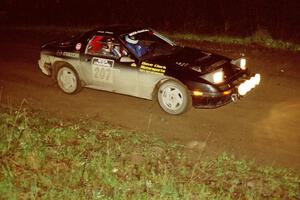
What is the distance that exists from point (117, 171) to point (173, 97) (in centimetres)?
213

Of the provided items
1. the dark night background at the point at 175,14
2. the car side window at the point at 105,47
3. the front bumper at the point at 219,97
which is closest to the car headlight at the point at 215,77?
the front bumper at the point at 219,97

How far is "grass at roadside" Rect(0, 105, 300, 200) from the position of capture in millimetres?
5504

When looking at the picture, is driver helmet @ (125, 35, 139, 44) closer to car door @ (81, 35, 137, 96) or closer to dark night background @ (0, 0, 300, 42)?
car door @ (81, 35, 137, 96)

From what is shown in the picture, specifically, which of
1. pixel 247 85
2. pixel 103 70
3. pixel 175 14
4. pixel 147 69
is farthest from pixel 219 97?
pixel 175 14

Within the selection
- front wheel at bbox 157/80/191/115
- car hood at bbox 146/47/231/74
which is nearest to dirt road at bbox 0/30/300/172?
front wheel at bbox 157/80/191/115

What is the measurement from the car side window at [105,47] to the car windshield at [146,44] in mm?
188

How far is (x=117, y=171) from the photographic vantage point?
609 cm

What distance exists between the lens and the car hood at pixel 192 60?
7684 millimetres

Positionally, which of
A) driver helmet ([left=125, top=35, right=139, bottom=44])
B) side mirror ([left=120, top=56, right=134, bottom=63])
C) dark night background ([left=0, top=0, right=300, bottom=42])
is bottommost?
side mirror ([left=120, top=56, right=134, bottom=63])

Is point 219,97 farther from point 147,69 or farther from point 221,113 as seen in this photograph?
point 147,69

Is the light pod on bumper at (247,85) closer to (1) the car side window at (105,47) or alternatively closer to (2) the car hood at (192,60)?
(2) the car hood at (192,60)

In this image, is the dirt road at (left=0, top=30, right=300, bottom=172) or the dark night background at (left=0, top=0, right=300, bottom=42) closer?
the dirt road at (left=0, top=30, right=300, bottom=172)

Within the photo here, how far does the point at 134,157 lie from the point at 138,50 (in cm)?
256

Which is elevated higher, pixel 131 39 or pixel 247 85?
pixel 131 39
